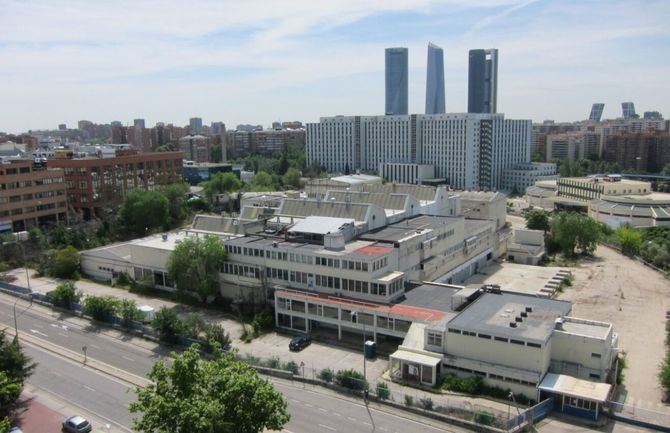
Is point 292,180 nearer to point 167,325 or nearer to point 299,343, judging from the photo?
point 167,325

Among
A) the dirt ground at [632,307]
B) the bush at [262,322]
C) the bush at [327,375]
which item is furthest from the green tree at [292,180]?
the bush at [327,375]

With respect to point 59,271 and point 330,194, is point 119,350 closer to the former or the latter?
point 59,271

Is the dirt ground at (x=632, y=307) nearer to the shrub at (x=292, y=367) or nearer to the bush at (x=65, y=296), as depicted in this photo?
the shrub at (x=292, y=367)

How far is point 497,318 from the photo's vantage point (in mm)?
39781

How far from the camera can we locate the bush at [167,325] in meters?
44.4

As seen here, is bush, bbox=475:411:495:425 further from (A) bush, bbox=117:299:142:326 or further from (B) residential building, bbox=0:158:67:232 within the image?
(B) residential building, bbox=0:158:67:232

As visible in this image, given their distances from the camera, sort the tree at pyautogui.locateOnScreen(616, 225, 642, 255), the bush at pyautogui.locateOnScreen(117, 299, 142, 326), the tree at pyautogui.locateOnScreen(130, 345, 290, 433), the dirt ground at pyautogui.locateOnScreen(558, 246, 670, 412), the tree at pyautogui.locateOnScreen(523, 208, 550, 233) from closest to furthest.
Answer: the tree at pyautogui.locateOnScreen(130, 345, 290, 433)
the dirt ground at pyautogui.locateOnScreen(558, 246, 670, 412)
the bush at pyautogui.locateOnScreen(117, 299, 142, 326)
the tree at pyautogui.locateOnScreen(616, 225, 642, 255)
the tree at pyautogui.locateOnScreen(523, 208, 550, 233)

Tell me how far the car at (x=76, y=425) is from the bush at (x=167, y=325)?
12.5 meters

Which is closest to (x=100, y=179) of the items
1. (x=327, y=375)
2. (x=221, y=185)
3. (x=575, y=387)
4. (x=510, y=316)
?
(x=221, y=185)

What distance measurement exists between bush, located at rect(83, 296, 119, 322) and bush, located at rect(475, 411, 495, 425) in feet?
112

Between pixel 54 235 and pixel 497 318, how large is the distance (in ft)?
217

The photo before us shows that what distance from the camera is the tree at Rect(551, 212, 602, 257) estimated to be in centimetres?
7938

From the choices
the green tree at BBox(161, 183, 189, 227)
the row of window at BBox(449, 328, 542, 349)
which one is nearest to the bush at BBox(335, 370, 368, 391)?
the row of window at BBox(449, 328, 542, 349)

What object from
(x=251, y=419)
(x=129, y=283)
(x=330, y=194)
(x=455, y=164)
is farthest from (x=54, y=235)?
(x=455, y=164)
